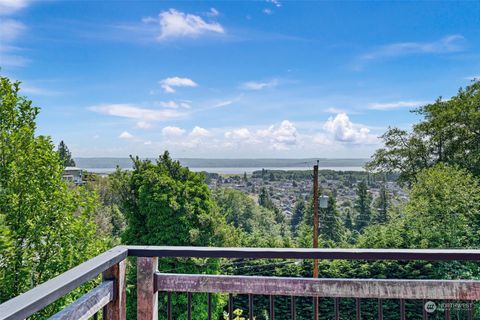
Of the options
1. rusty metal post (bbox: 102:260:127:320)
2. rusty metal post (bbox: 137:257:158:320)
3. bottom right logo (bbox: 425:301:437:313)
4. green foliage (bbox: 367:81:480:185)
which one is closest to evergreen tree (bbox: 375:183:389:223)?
green foliage (bbox: 367:81:480:185)

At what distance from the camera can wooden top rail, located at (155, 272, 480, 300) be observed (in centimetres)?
138

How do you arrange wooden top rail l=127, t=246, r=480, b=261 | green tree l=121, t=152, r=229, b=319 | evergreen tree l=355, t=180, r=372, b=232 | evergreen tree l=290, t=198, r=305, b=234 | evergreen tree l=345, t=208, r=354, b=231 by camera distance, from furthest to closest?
evergreen tree l=290, t=198, r=305, b=234
evergreen tree l=345, t=208, r=354, b=231
evergreen tree l=355, t=180, r=372, b=232
green tree l=121, t=152, r=229, b=319
wooden top rail l=127, t=246, r=480, b=261

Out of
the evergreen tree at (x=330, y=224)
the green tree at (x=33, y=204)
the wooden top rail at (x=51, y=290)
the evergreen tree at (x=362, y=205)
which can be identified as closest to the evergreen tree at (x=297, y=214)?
the evergreen tree at (x=330, y=224)

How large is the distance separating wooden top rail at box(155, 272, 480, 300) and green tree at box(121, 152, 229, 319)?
25.8ft

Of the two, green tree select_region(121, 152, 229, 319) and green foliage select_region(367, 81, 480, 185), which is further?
green foliage select_region(367, 81, 480, 185)

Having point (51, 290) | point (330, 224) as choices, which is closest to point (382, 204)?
point (330, 224)

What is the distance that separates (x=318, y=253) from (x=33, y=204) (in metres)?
6.24

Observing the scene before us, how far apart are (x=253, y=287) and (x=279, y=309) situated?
358 inches

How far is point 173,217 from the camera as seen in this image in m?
9.89

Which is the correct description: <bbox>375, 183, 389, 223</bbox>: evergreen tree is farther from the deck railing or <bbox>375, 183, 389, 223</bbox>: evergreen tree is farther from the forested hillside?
the deck railing

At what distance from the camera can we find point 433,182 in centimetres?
1198

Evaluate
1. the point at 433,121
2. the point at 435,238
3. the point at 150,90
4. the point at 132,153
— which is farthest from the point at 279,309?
A: the point at 150,90

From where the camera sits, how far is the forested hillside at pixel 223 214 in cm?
606

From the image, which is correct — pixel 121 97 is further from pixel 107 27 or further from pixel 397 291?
pixel 397 291
